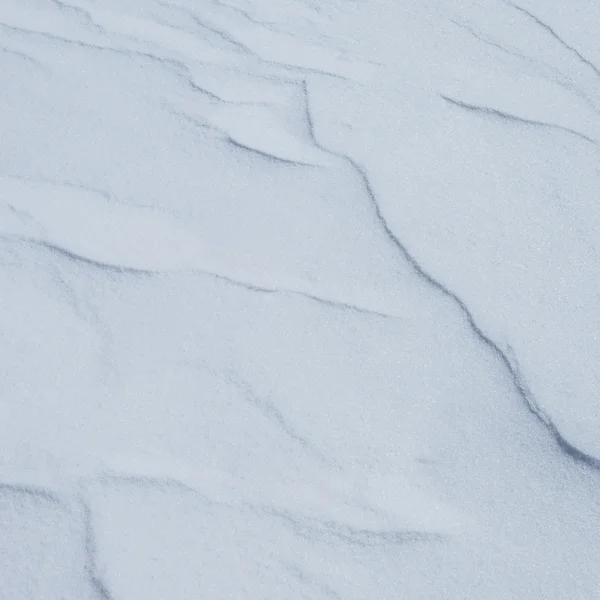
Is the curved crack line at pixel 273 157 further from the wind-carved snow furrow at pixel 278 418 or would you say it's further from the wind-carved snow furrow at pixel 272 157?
the wind-carved snow furrow at pixel 278 418

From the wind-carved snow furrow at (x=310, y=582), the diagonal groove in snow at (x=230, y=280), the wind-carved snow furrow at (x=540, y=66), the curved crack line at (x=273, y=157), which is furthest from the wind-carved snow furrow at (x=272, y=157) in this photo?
the wind-carved snow furrow at (x=310, y=582)

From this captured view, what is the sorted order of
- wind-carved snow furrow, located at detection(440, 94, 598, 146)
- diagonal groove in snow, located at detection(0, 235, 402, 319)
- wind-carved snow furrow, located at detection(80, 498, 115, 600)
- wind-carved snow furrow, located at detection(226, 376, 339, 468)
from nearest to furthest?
1. wind-carved snow furrow, located at detection(80, 498, 115, 600)
2. wind-carved snow furrow, located at detection(226, 376, 339, 468)
3. diagonal groove in snow, located at detection(0, 235, 402, 319)
4. wind-carved snow furrow, located at detection(440, 94, 598, 146)

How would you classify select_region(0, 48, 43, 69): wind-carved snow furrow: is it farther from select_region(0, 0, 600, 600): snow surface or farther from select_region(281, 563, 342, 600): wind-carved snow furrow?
select_region(281, 563, 342, 600): wind-carved snow furrow

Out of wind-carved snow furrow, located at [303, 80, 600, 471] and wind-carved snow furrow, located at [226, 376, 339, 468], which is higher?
wind-carved snow furrow, located at [303, 80, 600, 471]

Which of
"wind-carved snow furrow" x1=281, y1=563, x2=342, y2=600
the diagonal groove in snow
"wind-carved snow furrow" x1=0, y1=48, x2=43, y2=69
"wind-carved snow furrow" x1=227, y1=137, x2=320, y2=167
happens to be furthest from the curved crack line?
"wind-carved snow furrow" x1=281, y1=563, x2=342, y2=600

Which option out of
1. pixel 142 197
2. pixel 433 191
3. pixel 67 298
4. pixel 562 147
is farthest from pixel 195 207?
pixel 562 147

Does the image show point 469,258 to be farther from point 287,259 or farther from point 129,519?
point 129,519

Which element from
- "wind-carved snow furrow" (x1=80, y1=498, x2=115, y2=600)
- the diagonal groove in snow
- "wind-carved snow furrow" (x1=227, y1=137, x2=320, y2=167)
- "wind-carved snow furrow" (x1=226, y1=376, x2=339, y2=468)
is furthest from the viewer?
"wind-carved snow furrow" (x1=227, y1=137, x2=320, y2=167)

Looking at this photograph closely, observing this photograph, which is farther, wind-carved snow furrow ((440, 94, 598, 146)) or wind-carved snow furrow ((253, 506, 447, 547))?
wind-carved snow furrow ((440, 94, 598, 146))
